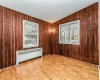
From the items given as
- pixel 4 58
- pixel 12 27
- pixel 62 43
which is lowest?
pixel 4 58

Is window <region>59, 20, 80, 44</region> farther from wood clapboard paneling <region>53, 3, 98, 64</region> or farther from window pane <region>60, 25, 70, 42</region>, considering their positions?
wood clapboard paneling <region>53, 3, 98, 64</region>

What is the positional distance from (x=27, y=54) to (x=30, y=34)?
1041 millimetres

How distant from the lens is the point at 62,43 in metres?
4.33

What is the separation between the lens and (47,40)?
4637 millimetres

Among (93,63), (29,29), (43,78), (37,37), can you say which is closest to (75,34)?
(93,63)

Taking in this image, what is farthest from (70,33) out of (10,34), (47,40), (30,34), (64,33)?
(10,34)

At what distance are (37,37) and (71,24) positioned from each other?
1987mm

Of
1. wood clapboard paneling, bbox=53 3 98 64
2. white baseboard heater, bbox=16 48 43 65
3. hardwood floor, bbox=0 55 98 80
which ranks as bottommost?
hardwood floor, bbox=0 55 98 80

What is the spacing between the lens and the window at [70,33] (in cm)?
366

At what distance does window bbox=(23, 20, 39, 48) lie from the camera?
3.52 m

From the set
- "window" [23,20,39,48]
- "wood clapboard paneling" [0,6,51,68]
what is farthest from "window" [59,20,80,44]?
"wood clapboard paneling" [0,6,51,68]

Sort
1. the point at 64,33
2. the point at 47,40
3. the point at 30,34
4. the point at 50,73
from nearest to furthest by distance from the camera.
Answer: the point at 50,73
the point at 30,34
the point at 64,33
the point at 47,40

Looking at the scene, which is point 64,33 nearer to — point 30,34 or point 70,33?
point 70,33

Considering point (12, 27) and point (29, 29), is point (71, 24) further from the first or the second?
point (12, 27)
